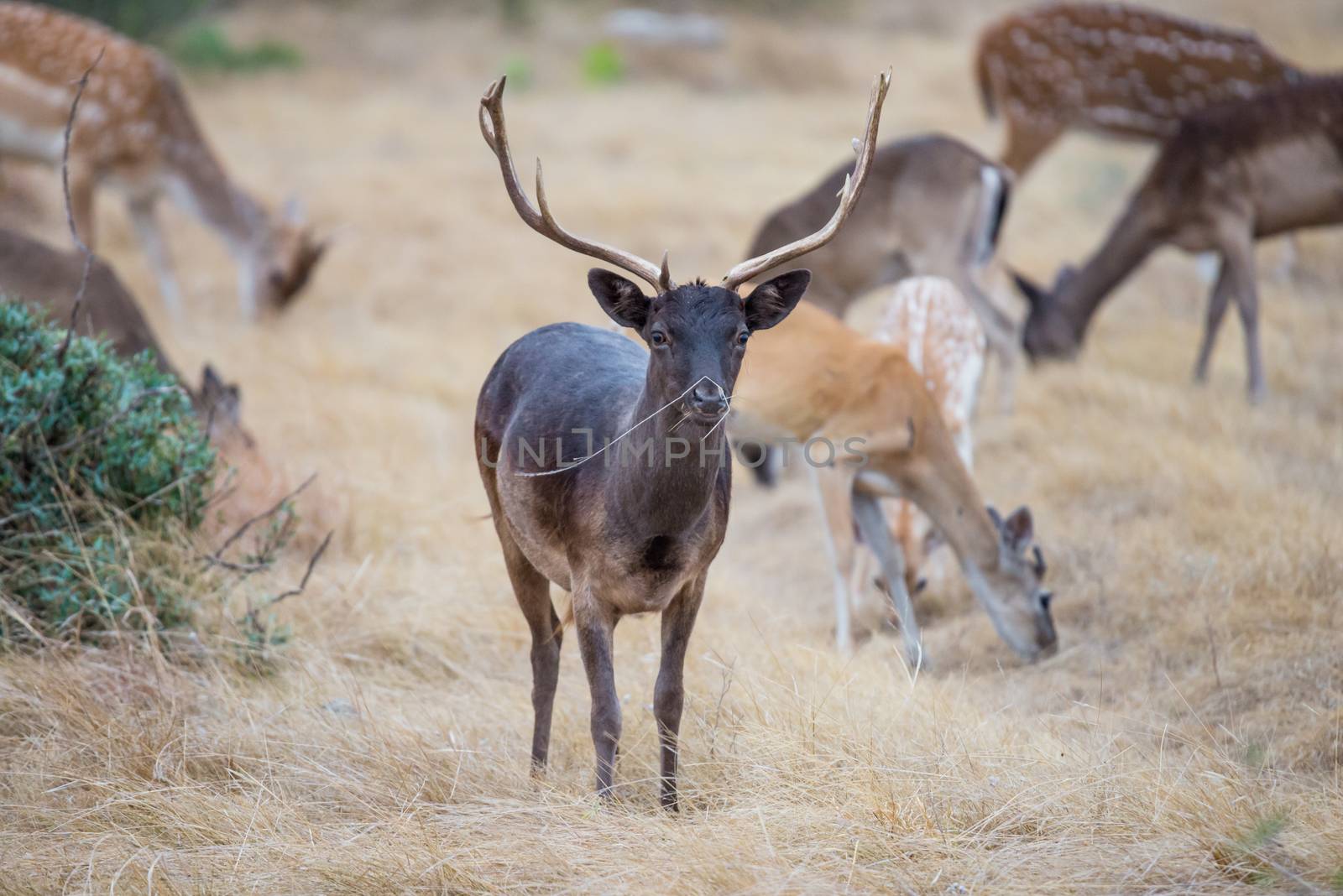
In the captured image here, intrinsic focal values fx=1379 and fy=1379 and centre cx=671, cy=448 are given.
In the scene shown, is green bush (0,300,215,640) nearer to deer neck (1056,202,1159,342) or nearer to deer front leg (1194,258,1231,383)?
deer front leg (1194,258,1231,383)

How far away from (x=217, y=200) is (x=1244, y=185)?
8.31 m

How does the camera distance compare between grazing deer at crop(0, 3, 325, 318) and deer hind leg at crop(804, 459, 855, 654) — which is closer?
deer hind leg at crop(804, 459, 855, 654)

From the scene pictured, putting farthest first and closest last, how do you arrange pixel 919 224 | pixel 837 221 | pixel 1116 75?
pixel 1116 75
pixel 919 224
pixel 837 221

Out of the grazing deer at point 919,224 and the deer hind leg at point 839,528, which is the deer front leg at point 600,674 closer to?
the deer hind leg at point 839,528

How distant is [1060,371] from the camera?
969cm

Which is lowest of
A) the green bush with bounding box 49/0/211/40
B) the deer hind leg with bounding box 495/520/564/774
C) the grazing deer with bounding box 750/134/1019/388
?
the deer hind leg with bounding box 495/520/564/774

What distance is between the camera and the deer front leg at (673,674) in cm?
402

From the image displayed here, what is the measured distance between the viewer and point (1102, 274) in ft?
33.7

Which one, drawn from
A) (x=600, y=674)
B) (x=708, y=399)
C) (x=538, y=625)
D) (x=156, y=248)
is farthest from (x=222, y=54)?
(x=708, y=399)

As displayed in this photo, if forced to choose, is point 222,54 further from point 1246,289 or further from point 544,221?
point 544,221

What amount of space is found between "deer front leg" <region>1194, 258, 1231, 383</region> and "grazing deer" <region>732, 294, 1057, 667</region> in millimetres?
3348

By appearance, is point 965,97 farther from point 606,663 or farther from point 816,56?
point 606,663

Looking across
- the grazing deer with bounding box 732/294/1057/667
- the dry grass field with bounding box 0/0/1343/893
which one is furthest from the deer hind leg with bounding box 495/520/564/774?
the grazing deer with bounding box 732/294/1057/667

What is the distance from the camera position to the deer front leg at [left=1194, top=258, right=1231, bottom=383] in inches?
370
